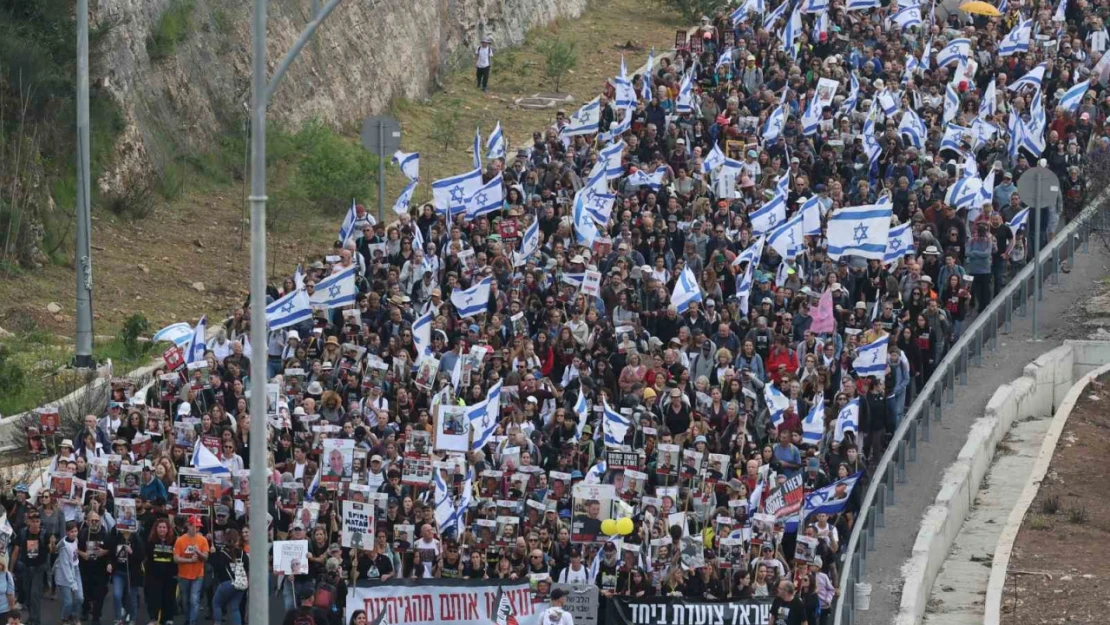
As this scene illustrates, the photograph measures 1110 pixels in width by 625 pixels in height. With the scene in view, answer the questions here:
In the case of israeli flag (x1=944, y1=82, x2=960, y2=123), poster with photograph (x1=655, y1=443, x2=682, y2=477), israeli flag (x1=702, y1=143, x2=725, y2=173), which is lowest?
poster with photograph (x1=655, y1=443, x2=682, y2=477)

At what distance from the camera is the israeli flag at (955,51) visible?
3566 centimetres

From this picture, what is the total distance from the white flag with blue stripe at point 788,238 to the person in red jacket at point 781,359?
8.96 feet

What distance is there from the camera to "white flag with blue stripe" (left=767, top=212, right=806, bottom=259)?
28.0 m

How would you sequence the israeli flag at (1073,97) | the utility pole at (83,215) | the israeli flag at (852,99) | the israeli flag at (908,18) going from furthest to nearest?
the israeli flag at (908,18) → the israeli flag at (1073,97) → the israeli flag at (852,99) → the utility pole at (83,215)

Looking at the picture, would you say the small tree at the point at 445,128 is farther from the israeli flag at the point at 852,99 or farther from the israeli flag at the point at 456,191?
the israeli flag at the point at 456,191

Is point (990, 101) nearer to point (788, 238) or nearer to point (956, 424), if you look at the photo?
point (788, 238)

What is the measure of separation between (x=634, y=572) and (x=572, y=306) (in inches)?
251

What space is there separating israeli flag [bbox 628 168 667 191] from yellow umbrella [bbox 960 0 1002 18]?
1003cm

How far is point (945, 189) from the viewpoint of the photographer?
96.8 feet

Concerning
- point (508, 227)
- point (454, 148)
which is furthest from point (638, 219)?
point (454, 148)

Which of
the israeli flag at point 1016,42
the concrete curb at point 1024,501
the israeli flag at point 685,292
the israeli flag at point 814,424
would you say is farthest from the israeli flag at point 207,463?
the israeli flag at point 1016,42

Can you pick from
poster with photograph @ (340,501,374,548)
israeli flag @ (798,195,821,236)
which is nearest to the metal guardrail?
israeli flag @ (798,195,821,236)

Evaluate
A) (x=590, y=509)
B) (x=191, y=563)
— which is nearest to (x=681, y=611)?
(x=590, y=509)

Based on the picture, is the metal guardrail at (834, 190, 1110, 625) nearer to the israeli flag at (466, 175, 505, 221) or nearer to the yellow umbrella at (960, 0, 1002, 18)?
the israeli flag at (466, 175, 505, 221)
